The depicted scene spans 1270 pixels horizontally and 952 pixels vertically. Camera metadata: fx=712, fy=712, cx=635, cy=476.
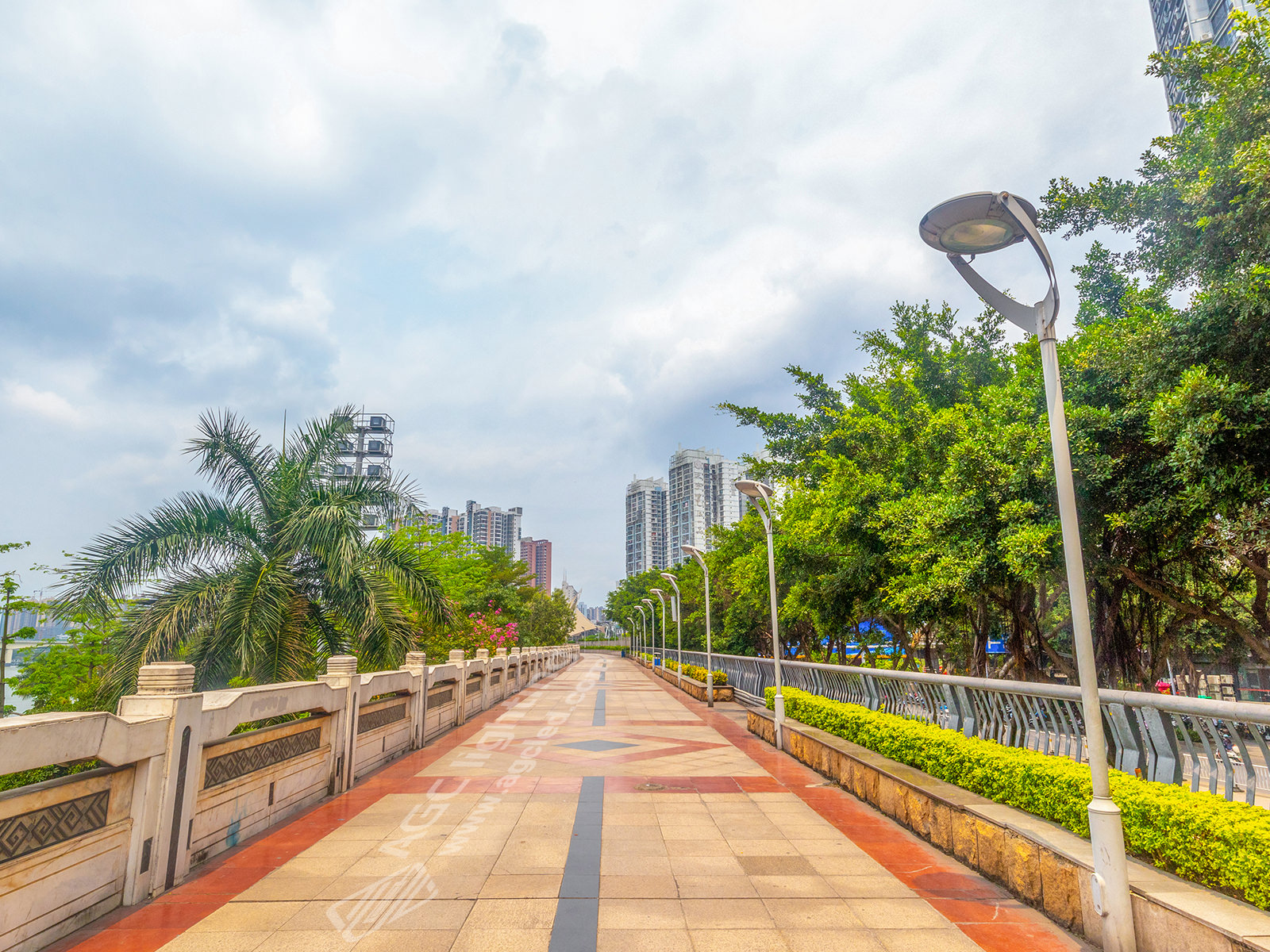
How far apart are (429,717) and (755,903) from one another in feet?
31.8

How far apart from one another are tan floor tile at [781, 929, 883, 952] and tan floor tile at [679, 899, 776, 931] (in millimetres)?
214

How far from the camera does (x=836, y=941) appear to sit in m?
4.35

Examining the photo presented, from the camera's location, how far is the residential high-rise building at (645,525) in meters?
140

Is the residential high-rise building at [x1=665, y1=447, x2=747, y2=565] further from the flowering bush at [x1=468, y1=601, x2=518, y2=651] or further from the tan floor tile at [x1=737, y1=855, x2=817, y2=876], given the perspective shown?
the tan floor tile at [x1=737, y1=855, x2=817, y2=876]

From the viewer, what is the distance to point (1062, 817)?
16.5 ft

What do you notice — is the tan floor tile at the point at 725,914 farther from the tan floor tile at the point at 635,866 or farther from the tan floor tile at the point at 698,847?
the tan floor tile at the point at 698,847

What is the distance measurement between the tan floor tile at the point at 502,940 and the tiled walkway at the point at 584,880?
0.01 metres

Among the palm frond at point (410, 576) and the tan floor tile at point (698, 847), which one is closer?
the tan floor tile at point (698, 847)

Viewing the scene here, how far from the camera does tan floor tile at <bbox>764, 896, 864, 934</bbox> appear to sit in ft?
15.1

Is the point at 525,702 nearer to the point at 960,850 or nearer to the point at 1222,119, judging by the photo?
the point at 960,850

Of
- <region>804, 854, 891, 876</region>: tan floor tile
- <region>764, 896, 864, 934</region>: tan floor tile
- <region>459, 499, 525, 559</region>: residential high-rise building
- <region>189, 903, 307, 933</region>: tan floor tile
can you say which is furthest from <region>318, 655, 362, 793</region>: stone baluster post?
<region>459, 499, 525, 559</region>: residential high-rise building

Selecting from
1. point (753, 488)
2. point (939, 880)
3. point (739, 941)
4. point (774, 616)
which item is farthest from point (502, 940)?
point (753, 488)

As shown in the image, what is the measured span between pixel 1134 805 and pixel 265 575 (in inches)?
387

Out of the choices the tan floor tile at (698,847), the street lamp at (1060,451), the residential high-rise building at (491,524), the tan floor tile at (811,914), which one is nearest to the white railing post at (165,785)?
the tan floor tile at (698,847)
